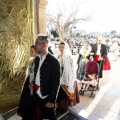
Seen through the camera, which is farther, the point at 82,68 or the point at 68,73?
the point at 82,68

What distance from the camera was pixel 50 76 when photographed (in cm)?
227

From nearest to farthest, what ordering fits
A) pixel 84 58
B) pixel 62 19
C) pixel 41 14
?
pixel 41 14 → pixel 84 58 → pixel 62 19

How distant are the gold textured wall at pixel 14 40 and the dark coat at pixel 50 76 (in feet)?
4.97

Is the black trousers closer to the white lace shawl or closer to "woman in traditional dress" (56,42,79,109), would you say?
"woman in traditional dress" (56,42,79,109)

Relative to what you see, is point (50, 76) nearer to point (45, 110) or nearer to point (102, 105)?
point (45, 110)

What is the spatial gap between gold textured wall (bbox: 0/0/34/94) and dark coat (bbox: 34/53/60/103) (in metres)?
1.51

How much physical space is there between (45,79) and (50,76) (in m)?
0.08

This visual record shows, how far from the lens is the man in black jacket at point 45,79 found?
2221mm

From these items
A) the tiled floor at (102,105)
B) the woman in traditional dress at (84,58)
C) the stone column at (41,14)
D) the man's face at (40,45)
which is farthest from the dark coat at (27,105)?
the woman in traditional dress at (84,58)

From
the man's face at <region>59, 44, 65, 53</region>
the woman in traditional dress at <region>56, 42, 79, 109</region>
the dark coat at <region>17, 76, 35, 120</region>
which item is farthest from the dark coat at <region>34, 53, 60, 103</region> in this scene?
the man's face at <region>59, 44, 65, 53</region>

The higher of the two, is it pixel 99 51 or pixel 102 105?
pixel 99 51

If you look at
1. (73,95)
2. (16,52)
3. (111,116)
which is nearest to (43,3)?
(16,52)

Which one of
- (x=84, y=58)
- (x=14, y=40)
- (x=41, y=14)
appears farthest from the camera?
(x=84, y=58)

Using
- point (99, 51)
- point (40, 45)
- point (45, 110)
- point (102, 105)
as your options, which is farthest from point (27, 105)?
point (99, 51)
